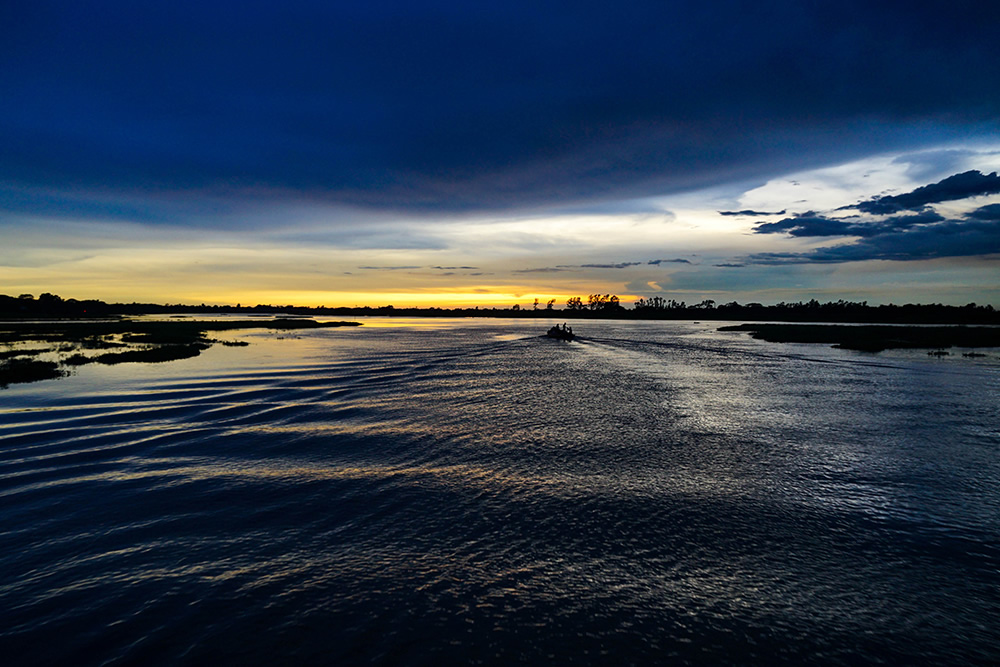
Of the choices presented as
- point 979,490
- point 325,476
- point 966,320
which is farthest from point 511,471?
point 966,320

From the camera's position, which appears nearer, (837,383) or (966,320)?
(837,383)

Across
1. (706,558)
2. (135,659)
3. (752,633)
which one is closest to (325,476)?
(135,659)

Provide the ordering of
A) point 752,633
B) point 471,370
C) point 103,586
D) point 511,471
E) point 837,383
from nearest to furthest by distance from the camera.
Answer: point 752,633 < point 103,586 < point 511,471 < point 837,383 < point 471,370

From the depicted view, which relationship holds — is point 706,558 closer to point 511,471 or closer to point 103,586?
point 511,471

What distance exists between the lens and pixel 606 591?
9.70 m

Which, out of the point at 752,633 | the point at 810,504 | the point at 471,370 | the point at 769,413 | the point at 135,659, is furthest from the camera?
the point at 471,370

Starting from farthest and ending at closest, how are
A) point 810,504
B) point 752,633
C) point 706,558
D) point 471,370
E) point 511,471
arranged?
point 471,370
point 511,471
point 810,504
point 706,558
point 752,633

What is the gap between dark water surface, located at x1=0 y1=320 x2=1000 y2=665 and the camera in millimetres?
8383

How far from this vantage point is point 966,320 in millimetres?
144125

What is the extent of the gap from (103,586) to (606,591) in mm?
10349

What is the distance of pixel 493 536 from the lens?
1194 centimetres

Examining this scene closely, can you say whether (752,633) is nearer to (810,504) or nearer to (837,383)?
(810,504)

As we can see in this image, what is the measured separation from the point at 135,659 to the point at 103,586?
285 cm

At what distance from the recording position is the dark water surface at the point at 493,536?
838 cm
